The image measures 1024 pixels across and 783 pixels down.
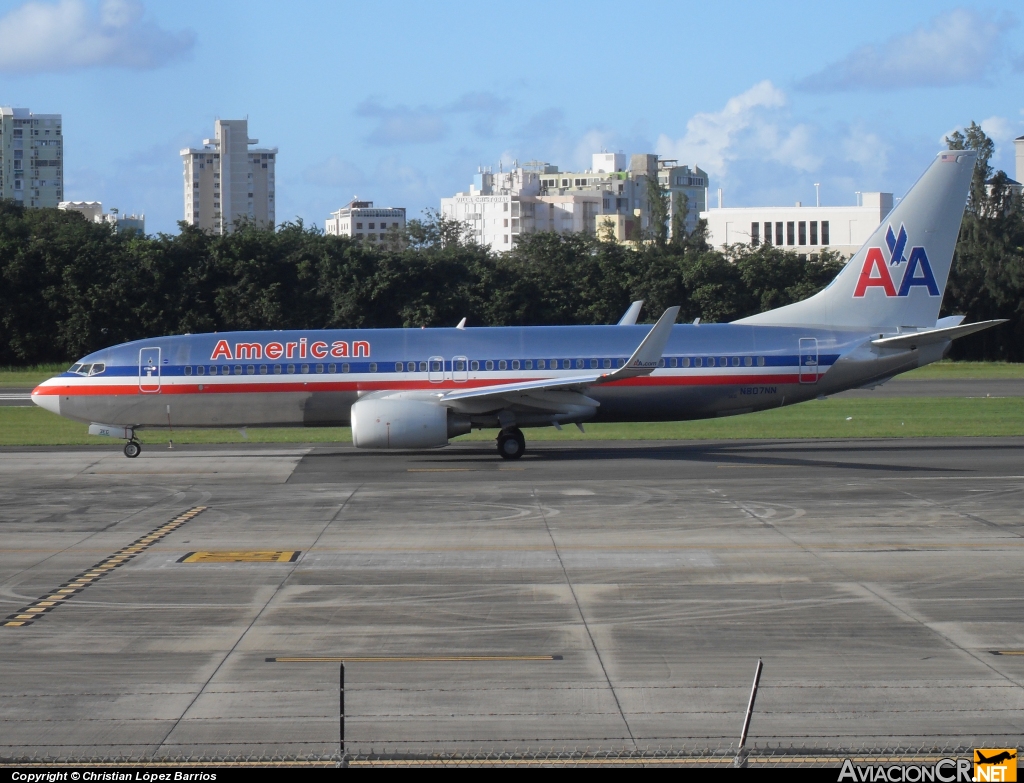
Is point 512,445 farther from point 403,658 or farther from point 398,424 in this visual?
point 403,658

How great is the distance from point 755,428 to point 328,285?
4207 centimetres

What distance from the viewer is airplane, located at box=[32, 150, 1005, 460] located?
106ft

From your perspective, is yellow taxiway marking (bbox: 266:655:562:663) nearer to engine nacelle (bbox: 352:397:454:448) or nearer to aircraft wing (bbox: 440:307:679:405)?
aircraft wing (bbox: 440:307:679:405)

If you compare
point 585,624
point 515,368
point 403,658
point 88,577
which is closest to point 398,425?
point 515,368

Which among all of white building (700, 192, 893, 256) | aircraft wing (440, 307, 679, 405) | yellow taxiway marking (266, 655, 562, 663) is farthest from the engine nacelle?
white building (700, 192, 893, 256)

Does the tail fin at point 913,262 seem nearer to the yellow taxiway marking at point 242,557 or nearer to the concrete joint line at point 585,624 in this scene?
the concrete joint line at point 585,624

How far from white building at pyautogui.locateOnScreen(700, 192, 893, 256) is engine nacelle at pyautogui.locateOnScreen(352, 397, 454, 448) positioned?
12796 centimetres

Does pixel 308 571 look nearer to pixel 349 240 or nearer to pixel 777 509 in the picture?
pixel 777 509

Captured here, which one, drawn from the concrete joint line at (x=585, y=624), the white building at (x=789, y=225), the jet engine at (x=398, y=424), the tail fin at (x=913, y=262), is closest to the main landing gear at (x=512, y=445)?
the jet engine at (x=398, y=424)

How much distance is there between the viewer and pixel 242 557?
1894cm

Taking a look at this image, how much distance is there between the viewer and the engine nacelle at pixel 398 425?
98.9 feet

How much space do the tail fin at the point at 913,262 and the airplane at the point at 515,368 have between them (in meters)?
0.05

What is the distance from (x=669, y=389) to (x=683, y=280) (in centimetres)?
5035

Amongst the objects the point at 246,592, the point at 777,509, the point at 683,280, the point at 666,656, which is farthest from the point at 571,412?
the point at 683,280
